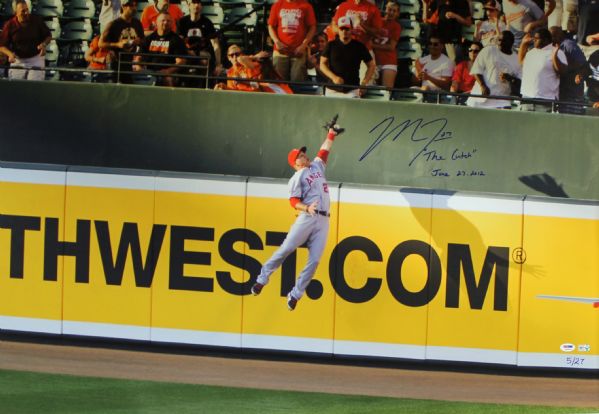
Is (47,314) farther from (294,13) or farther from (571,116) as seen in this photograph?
(571,116)

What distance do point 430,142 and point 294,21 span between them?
8.06 ft

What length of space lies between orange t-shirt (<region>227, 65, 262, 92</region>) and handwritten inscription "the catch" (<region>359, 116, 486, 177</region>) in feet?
5.47

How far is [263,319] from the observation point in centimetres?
1409

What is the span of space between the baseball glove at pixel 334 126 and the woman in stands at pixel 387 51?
1.06 meters

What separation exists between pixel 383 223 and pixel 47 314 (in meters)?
4.26

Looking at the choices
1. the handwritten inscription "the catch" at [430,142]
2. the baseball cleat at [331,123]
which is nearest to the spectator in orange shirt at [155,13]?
the baseball cleat at [331,123]

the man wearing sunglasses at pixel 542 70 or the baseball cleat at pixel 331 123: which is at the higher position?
the man wearing sunglasses at pixel 542 70

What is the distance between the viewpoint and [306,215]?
14.0 meters

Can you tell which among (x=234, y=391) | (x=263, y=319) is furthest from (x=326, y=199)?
(x=234, y=391)

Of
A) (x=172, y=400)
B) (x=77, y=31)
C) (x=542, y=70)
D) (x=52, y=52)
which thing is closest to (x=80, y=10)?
(x=77, y=31)

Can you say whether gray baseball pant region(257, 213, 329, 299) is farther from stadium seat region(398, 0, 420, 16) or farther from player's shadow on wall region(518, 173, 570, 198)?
stadium seat region(398, 0, 420, 16)

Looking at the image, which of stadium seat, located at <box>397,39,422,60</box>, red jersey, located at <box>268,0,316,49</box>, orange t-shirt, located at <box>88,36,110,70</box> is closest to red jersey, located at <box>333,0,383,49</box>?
red jersey, located at <box>268,0,316,49</box>

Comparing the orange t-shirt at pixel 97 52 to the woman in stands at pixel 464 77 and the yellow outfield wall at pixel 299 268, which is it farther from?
the woman in stands at pixel 464 77
